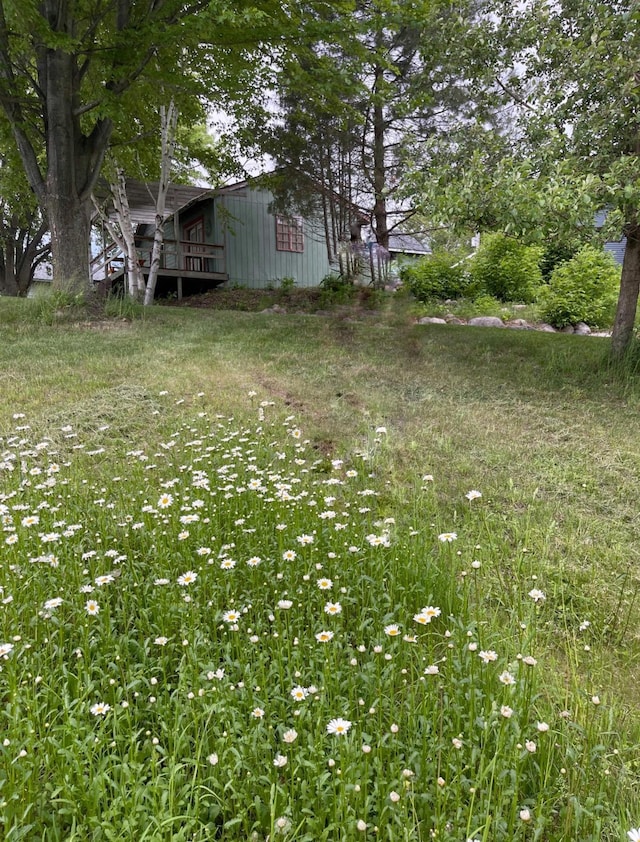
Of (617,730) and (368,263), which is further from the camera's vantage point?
(368,263)

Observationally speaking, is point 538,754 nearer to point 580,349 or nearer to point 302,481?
point 302,481

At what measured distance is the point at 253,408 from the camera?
4477mm

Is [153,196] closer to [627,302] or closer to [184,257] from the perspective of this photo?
[184,257]

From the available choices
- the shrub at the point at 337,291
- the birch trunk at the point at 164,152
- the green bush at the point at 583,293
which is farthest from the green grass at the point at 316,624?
the birch trunk at the point at 164,152

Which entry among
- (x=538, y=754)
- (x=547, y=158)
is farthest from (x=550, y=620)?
(x=547, y=158)

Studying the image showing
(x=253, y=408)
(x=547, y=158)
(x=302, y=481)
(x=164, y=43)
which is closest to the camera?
(x=302, y=481)

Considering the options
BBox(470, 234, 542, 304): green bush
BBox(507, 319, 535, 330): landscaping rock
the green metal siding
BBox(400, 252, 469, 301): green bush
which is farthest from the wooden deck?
BBox(507, 319, 535, 330): landscaping rock

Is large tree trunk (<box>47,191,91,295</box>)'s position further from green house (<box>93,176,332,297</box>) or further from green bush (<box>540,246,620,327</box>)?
green bush (<box>540,246,620,327</box>)

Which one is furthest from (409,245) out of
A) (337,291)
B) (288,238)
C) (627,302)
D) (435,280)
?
(627,302)

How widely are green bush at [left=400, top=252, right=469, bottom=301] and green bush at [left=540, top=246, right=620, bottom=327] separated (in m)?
2.28

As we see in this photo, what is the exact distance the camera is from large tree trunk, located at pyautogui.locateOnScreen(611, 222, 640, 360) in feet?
18.7

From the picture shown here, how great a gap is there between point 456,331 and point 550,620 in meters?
7.12

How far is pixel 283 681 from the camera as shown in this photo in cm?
159

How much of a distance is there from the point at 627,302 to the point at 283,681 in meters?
6.03
